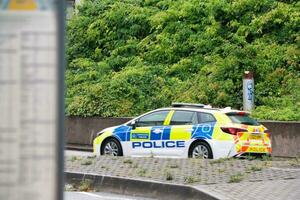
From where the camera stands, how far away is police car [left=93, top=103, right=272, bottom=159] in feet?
55.4

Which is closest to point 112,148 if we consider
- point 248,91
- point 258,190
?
point 248,91

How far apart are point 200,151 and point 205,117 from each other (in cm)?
88

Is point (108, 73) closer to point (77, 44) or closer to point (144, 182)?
point (77, 44)

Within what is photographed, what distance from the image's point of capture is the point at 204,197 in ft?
34.7

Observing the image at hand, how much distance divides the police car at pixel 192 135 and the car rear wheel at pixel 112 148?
1.0 inches

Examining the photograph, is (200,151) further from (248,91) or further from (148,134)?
(248,91)

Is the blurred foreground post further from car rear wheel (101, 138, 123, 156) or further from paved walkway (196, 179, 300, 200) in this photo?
car rear wheel (101, 138, 123, 156)

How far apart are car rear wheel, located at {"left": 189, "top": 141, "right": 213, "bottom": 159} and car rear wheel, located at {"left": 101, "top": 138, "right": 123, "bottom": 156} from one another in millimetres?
2219

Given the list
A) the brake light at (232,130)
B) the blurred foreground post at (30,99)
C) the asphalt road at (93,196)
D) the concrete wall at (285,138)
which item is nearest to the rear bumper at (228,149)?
the brake light at (232,130)

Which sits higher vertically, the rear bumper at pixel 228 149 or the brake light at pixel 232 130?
the brake light at pixel 232 130

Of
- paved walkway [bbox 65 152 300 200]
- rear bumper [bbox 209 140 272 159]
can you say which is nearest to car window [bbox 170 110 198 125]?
rear bumper [bbox 209 140 272 159]

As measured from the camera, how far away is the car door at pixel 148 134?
705 inches

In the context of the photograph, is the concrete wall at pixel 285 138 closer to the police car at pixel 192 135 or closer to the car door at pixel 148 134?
the police car at pixel 192 135

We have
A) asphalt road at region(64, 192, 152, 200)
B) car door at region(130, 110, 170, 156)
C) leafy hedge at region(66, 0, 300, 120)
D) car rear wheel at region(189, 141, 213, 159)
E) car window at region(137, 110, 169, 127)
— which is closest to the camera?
asphalt road at region(64, 192, 152, 200)
